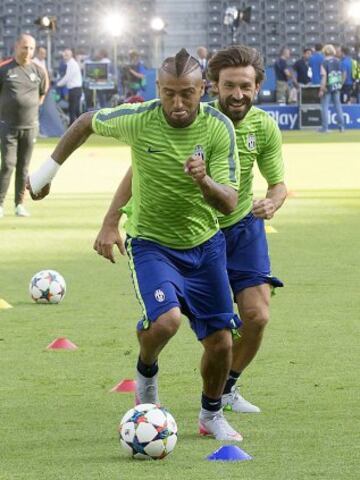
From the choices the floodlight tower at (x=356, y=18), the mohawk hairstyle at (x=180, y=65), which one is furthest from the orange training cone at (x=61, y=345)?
the floodlight tower at (x=356, y=18)

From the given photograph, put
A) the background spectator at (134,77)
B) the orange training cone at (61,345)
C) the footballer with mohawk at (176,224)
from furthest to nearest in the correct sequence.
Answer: the background spectator at (134,77) < the orange training cone at (61,345) < the footballer with mohawk at (176,224)

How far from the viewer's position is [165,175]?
6.85 m

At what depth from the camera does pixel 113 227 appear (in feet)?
23.4

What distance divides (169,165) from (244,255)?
3.55ft

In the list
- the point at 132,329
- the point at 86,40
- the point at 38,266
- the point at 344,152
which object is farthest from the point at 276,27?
the point at 132,329

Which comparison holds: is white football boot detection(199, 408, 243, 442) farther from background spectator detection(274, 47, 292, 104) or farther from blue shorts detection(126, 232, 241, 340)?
background spectator detection(274, 47, 292, 104)

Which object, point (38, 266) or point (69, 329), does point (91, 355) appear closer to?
point (69, 329)

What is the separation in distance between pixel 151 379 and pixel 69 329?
11.6 feet

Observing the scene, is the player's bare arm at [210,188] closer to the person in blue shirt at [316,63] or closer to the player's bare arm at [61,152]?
the player's bare arm at [61,152]

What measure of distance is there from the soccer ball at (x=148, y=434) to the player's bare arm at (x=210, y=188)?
0.96 metres

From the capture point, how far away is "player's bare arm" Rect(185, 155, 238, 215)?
6.27 meters

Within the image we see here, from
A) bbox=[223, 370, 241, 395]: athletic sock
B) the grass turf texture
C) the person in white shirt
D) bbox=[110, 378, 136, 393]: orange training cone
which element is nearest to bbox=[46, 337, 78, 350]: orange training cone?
the grass turf texture

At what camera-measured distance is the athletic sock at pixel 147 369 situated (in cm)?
706

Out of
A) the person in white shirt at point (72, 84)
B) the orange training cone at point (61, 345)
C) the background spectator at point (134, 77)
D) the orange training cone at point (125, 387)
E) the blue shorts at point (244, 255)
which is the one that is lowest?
the background spectator at point (134, 77)
